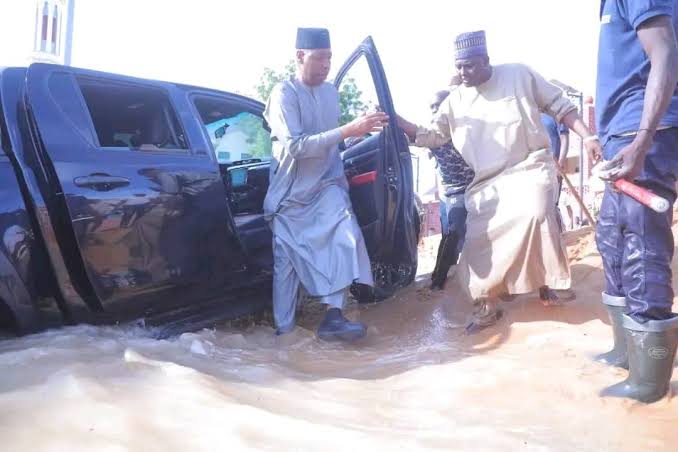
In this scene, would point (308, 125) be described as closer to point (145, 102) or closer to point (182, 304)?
point (145, 102)

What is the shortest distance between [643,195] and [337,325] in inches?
68.4

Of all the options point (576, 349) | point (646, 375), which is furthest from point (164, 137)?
point (646, 375)

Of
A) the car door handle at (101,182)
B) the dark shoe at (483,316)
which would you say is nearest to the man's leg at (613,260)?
the dark shoe at (483,316)

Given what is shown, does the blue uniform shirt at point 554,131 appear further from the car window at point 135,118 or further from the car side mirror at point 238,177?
the car window at point 135,118

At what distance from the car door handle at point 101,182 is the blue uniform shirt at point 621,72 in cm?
213

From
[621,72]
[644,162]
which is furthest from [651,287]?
[621,72]

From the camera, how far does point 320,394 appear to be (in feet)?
7.39

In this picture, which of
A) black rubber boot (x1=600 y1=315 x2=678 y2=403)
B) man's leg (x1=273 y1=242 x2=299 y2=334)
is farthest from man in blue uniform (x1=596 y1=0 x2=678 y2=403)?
man's leg (x1=273 y1=242 x2=299 y2=334)

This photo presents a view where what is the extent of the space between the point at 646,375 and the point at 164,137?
2.67m

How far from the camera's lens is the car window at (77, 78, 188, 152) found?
A: 3289 mm

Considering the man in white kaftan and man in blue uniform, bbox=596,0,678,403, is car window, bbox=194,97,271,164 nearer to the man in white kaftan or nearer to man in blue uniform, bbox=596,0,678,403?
the man in white kaftan

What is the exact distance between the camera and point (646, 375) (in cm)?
209

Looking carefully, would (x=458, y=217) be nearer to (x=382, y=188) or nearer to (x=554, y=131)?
(x=382, y=188)

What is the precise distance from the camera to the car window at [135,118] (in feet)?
10.8
